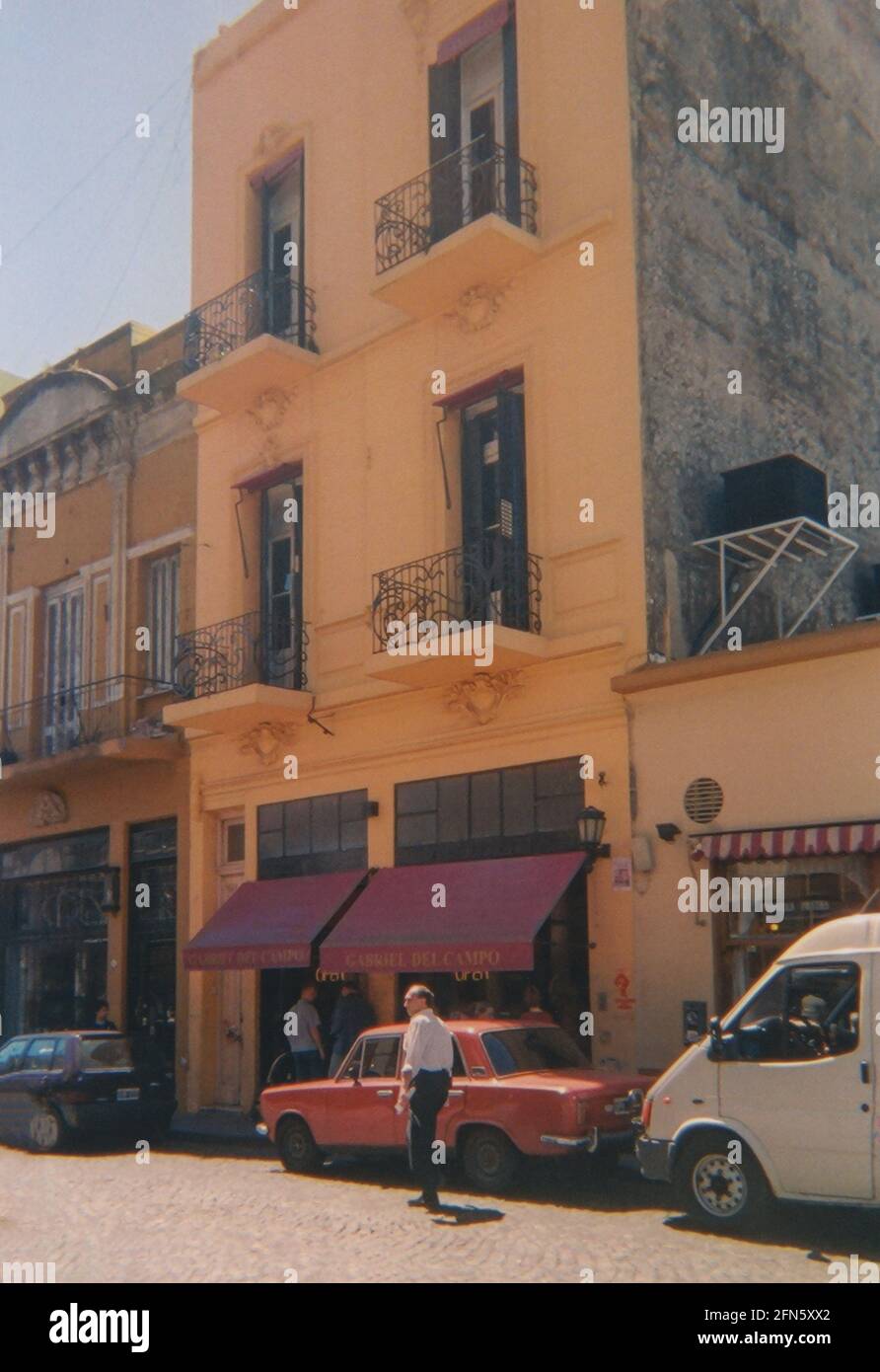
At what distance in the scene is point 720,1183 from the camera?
10.6 m

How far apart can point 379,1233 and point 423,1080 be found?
1.54 meters

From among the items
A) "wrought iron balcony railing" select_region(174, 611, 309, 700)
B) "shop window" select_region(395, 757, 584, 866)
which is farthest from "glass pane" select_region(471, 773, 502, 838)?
"wrought iron balcony railing" select_region(174, 611, 309, 700)

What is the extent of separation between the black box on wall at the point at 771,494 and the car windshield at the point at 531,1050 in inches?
240

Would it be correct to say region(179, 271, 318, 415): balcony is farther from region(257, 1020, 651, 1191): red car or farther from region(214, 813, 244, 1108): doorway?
region(257, 1020, 651, 1191): red car

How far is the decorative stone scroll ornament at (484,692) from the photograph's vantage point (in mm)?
17016

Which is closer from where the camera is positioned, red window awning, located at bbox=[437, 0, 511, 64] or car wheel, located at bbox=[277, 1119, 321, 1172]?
car wheel, located at bbox=[277, 1119, 321, 1172]

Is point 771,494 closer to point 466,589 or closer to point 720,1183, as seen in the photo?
point 466,589

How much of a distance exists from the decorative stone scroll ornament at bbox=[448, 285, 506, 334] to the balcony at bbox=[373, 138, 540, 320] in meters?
0.07

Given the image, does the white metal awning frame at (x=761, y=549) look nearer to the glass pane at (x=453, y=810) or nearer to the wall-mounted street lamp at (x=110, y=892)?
the glass pane at (x=453, y=810)

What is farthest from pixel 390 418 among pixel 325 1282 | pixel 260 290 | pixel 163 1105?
pixel 325 1282

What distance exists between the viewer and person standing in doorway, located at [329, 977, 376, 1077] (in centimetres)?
1756

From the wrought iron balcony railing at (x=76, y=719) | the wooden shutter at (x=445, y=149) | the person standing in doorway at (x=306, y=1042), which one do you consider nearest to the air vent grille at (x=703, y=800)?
the person standing in doorway at (x=306, y=1042)

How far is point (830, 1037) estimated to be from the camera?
33.8ft
